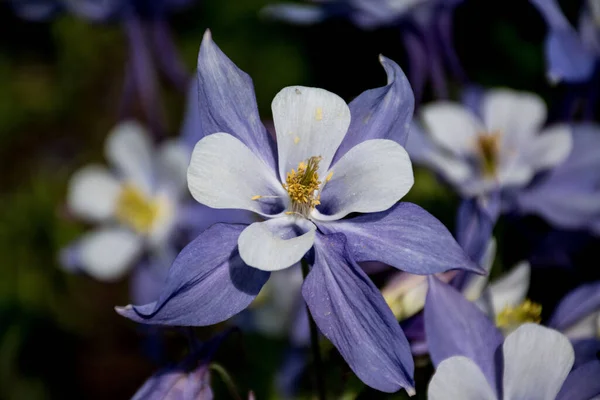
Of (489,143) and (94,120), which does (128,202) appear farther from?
(94,120)

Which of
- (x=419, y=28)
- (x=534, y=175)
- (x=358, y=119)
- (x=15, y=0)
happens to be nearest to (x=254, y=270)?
(x=358, y=119)

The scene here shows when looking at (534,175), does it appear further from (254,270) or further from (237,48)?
(237,48)

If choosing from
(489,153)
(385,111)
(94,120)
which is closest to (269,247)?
(385,111)

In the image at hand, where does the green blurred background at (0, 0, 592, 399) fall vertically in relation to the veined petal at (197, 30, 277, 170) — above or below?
below

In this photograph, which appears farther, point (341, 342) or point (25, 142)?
point (25, 142)

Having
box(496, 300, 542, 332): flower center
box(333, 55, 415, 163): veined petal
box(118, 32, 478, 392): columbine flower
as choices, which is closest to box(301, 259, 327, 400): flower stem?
box(118, 32, 478, 392): columbine flower

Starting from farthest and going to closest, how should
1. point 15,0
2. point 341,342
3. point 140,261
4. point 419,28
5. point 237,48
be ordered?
point 237,48 → point 15,0 → point 140,261 → point 419,28 → point 341,342

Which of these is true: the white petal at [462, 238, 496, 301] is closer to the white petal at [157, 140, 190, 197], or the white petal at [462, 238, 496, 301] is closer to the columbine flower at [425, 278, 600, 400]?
the columbine flower at [425, 278, 600, 400]
